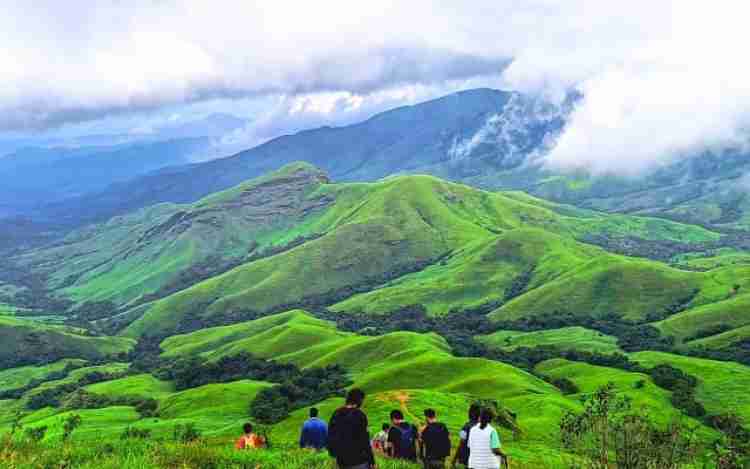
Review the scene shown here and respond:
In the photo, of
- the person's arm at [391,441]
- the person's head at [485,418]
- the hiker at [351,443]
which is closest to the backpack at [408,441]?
the person's arm at [391,441]

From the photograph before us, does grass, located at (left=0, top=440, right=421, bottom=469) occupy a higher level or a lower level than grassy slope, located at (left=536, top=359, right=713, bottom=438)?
higher

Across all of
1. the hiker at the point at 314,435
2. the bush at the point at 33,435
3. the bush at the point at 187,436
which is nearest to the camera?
the bush at the point at 33,435

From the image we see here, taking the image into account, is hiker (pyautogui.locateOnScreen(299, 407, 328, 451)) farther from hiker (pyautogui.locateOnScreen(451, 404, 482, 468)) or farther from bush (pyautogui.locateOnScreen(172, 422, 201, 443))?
hiker (pyautogui.locateOnScreen(451, 404, 482, 468))

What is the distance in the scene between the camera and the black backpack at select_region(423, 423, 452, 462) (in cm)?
2801

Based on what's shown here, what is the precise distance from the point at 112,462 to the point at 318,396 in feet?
526

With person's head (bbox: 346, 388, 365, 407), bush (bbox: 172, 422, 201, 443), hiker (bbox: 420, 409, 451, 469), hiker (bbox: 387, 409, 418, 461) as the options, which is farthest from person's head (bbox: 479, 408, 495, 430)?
bush (bbox: 172, 422, 201, 443)

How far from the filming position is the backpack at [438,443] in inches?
1102

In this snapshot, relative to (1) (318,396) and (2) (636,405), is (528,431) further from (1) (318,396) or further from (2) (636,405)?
(1) (318,396)

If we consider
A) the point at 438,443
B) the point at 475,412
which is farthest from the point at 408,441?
the point at 475,412

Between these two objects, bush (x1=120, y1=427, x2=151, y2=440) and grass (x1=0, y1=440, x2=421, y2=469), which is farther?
bush (x1=120, y1=427, x2=151, y2=440)

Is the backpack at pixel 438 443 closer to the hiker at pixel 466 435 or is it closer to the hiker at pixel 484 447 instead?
the hiker at pixel 466 435

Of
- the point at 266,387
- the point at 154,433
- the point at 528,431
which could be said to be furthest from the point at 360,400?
the point at 266,387

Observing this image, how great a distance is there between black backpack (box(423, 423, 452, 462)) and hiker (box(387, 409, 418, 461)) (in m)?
4.34

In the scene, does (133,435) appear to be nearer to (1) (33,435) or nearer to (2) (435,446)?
(1) (33,435)
